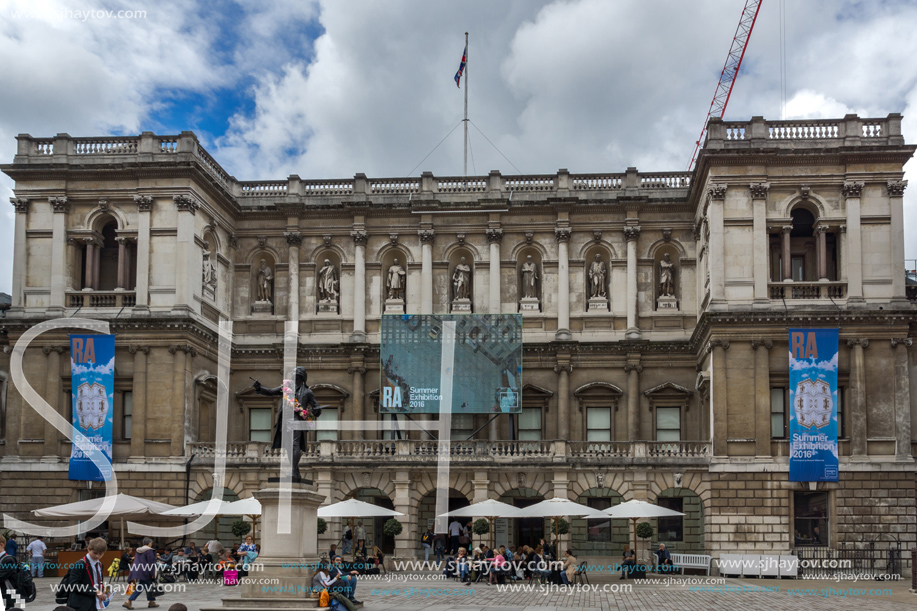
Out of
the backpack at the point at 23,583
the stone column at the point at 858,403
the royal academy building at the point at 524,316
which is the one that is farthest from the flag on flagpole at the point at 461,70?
the backpack at the point at 23,583

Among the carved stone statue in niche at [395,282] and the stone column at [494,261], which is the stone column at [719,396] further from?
the carved stone statue in niche at [395,282]

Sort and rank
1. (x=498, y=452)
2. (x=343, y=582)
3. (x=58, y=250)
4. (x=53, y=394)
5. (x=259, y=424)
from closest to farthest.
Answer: (x=343, y=582) < (x=498, y=452) < (x=53, y=394) < (x=58, y=250) < (x=259, y=424)

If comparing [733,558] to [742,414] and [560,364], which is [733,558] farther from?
[560,364]

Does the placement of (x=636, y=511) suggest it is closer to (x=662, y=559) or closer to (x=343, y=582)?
(x=662, y=559)

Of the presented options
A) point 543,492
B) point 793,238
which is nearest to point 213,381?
point 543,492

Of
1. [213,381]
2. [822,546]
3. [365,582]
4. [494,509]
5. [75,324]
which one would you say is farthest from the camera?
[213,381]

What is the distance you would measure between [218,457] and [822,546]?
2429cm

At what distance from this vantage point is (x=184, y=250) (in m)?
44.1

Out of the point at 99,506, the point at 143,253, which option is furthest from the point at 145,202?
the point at 99,506

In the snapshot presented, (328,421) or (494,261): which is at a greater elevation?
(494,261)

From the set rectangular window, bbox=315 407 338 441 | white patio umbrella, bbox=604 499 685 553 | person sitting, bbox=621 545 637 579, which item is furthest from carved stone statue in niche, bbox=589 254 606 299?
person sitting, bbox=621 545 637 579

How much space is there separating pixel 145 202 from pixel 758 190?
1000 inches

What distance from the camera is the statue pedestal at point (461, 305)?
4853 centimetres

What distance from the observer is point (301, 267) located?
49719 millimetres
